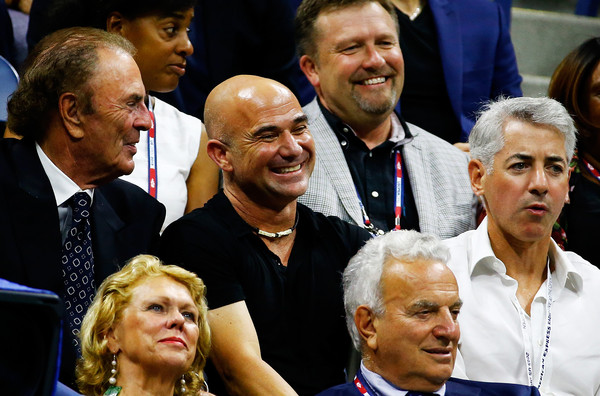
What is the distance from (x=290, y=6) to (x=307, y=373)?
5.35ft

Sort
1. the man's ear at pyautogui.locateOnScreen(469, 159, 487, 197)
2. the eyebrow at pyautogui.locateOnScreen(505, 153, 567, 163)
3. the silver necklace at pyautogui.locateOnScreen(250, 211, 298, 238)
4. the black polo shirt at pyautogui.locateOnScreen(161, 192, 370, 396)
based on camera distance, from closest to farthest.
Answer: the black polo shirt at pyautogui.locateOnScreen(161, 192, 370, 396) → the silver necklace at pyautogui.locateOnScreen(250, 211, 298, 238) → the eyebrow at pyautogui.locateOnScreen(505, 153, 567, 163) → the man's ear at pyautogui.locateOnScreen(469, 159, 487, 197)

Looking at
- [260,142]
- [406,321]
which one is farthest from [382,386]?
[260,142]

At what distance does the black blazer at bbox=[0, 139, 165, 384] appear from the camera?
2.34 metres

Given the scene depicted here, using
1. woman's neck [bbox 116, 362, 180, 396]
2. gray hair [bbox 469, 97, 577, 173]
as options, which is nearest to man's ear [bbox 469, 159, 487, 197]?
gray hair [bbox 469, 97, 577, 173]

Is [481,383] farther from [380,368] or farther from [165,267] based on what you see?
[165,267]

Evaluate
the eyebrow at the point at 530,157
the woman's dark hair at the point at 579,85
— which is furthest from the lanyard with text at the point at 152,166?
the woman's dark hair at the point at 579,85

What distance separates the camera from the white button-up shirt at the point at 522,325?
2711 millimetres

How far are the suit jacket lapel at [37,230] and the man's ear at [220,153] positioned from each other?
0.55 metres

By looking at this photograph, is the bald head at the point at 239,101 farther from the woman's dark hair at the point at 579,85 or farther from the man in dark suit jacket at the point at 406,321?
the woman's dark hair at the point at 579,85

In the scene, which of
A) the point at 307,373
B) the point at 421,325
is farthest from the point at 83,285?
the point at 421,325

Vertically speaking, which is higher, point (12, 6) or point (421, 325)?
point (12, 6)

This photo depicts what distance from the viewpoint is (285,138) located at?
2.81 meters

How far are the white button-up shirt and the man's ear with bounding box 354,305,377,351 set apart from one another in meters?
0.31

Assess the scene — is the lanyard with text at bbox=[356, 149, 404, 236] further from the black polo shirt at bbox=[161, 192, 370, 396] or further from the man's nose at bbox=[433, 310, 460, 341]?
the man's nose at bbox=[433, 310, 460, 341]
